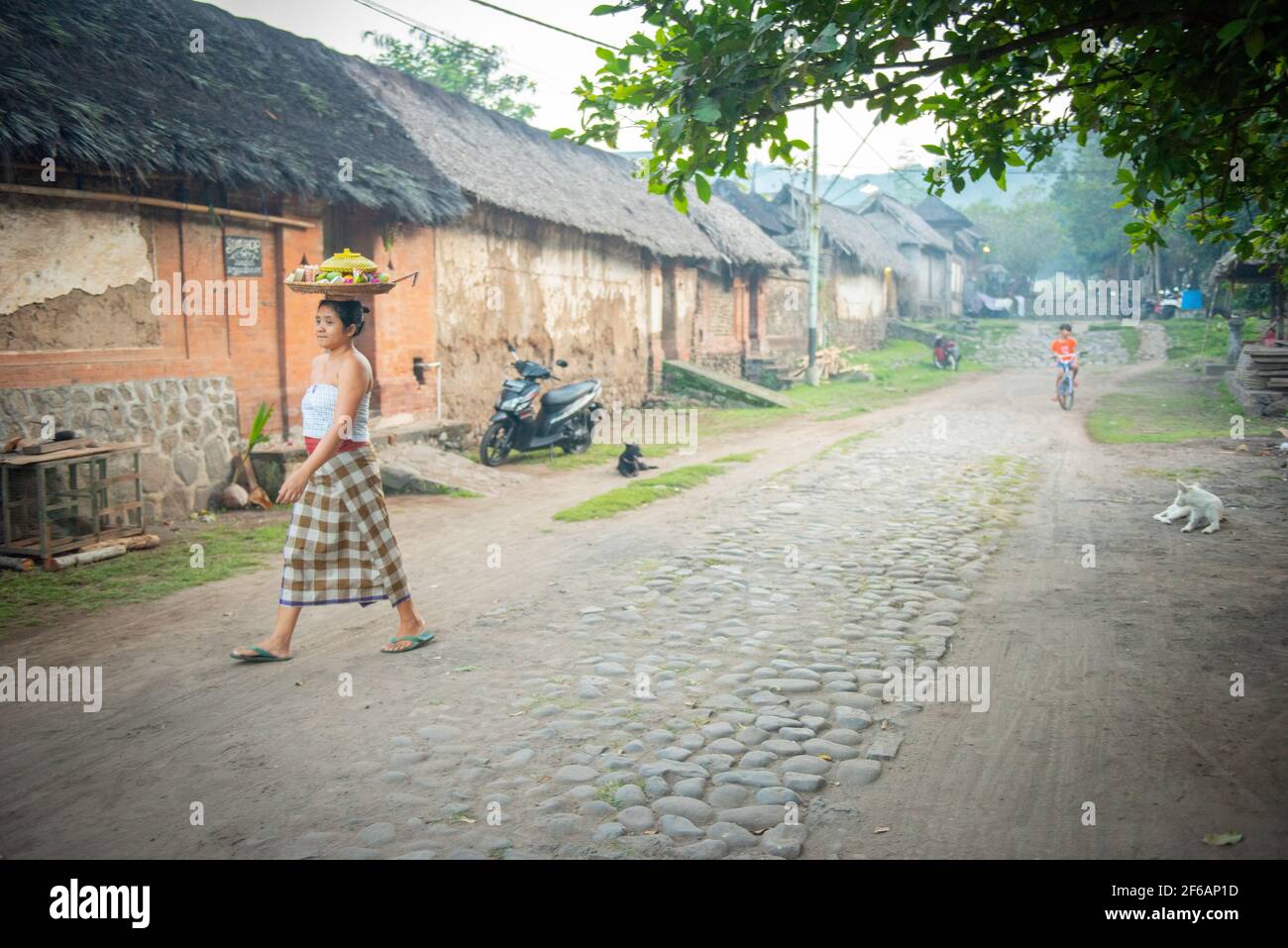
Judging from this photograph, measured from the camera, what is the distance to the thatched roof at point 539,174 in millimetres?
14453

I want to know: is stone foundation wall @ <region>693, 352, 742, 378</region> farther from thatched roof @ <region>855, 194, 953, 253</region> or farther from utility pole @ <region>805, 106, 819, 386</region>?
thatched roof @ <region>855, 194, 953, 253</region>

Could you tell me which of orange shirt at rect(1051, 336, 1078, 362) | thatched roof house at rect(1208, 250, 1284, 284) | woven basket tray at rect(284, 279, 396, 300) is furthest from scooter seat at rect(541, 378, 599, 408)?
thatched roof house at rect(1208, 250, 1284, 284)

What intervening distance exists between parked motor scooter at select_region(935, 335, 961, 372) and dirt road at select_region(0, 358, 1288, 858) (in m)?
23.7

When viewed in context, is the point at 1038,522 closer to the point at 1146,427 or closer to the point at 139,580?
the point at 139,580

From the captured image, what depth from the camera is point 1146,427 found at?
16094 millimetres

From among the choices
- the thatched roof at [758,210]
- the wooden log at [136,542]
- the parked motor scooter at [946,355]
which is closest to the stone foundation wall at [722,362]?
the thatched roof at [758,210]

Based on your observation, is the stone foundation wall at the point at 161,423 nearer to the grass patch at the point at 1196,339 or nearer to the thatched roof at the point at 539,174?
the thatched roof at the point at 539,174

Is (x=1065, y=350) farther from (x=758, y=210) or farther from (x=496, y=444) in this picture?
(x=758, y=210)

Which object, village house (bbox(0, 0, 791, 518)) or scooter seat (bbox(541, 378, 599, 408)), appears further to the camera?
scooter seat (bbox(541, 378, 599, 408))

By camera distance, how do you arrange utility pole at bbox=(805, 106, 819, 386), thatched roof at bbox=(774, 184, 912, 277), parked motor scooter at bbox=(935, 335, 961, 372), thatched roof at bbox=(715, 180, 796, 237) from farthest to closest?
thatched roof at bbox=(774, 184, 912, 277), thatched roof at bbox=(715, 180, 796, 237), parked motor scooter at bbox=(935, 335, 961, 372), utility pole at bbox=(805, 106, 819, 386)

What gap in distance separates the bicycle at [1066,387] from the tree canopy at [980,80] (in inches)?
510

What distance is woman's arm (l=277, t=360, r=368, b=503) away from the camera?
4.99 meters

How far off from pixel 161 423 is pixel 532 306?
25.9 feet

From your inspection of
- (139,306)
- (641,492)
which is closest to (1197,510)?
(641,492)
